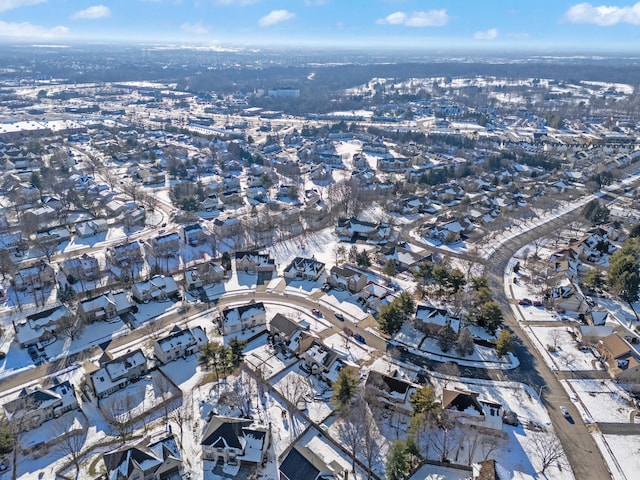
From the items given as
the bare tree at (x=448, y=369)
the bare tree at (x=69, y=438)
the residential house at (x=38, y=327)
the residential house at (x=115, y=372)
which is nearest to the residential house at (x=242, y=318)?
the residential house at (x=115, y=372)

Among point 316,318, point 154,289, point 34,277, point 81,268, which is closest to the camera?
point 316,318

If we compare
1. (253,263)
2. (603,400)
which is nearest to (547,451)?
(603,400)

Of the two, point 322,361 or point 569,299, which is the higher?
point 569,299

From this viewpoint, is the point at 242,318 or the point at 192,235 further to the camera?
the point at 192,235

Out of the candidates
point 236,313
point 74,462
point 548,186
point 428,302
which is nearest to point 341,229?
point 428,302

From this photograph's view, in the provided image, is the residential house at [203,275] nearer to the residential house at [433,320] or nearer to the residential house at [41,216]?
the residential house at [433,320]

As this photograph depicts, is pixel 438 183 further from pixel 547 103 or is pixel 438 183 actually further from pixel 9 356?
pixel 547 103

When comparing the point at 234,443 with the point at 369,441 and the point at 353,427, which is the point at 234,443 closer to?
the point at 353,427
